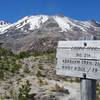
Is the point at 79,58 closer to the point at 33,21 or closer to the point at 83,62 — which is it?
the point at 83,62

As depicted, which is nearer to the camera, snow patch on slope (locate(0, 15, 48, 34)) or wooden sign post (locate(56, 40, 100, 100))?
wooden sign post (locate(56, 40, 100, 100))

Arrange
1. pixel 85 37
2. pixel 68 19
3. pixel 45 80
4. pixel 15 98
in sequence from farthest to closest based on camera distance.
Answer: pixel 68 19
pixel 45 80
pixel 15 98
pixel 85 37

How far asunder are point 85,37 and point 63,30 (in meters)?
139

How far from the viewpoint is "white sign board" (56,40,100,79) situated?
19.0 ft

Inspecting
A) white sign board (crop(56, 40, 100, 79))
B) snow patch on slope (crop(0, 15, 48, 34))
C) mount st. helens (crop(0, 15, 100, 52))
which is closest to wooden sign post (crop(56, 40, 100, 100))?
white sign board (crop(56, 40, 100, 79))

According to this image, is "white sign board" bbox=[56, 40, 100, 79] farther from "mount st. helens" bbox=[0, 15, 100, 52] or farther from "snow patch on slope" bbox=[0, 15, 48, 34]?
"snow patch on slope" bbox=[0, 15, 48, 34]

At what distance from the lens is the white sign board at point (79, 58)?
5.80 metres

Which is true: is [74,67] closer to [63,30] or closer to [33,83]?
[33,83]

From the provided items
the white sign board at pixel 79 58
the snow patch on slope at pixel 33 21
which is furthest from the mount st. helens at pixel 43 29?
the white sign board at pixel 79 58

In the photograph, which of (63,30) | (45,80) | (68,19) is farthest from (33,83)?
(68,19)

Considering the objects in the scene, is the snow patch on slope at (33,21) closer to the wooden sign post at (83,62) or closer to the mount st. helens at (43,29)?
the mount st. helens at (43,29)

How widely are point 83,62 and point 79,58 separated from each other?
103 mm

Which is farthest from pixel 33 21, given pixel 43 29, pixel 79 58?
pixel 79 58

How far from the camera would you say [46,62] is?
2145cm
